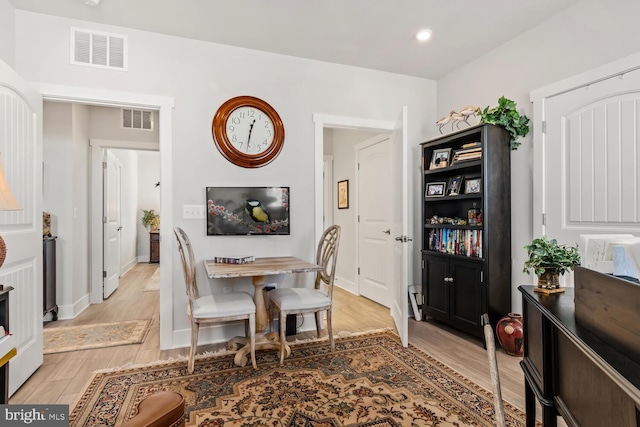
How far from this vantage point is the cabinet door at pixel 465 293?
10.1ft

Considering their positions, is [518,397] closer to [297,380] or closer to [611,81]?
[297,380]

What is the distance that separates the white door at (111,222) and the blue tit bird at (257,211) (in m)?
2.69

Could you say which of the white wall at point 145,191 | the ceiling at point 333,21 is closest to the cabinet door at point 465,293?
the ceiling at point 333,21

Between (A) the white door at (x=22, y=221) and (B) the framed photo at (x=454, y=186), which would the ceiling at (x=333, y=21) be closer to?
(A) the white door at (x=22, y=221)

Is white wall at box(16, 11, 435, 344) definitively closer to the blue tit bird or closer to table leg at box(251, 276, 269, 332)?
the blue tit bird

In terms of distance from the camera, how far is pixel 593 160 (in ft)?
8.22

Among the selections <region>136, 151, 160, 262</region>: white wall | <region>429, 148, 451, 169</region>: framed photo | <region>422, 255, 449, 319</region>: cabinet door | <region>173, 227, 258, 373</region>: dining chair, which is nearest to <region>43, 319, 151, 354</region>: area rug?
<region>173, 227, 258, 373</region>: dining chair

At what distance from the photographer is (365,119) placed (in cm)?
370

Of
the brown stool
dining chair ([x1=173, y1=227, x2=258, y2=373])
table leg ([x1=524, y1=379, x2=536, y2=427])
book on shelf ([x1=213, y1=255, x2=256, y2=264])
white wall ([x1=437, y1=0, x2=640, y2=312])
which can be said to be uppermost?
white wall ([x1=437, y1=0, x2=640, y2=312])

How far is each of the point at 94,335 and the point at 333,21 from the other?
3.56 meters

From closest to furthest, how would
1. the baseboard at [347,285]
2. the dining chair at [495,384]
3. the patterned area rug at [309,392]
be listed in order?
1. the dining chair at [495,384]
2. the patterned area rug at [309,392]
3. the baseboard at [347,285]

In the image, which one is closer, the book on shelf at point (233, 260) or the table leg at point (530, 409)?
the table leg at point (530, 409)

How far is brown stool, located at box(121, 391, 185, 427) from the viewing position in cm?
50

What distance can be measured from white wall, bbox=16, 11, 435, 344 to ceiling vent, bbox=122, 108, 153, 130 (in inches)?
78.5
